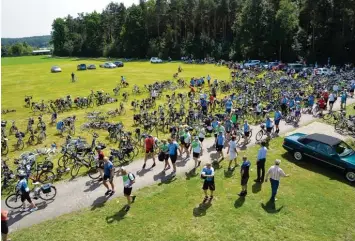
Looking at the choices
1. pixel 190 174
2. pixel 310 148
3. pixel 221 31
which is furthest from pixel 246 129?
pixel 221 31

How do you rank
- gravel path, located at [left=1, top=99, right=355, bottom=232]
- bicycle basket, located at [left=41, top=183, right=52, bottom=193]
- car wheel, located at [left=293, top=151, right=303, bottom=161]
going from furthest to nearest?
car wheel, located at [left=293, top=151, right=303, bottom=161] → bicycle basket, located at [left=41, top=183, right=52, bottom=193] → gravel path, located at [left=1, top=99, right=355, bottom=232]

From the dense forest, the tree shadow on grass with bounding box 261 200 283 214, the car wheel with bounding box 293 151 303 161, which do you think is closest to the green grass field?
the tree shadow on grass with bounding box 261 200 283 214

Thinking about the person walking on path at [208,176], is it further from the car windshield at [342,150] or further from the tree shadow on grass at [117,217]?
the car windshield at [342,150]

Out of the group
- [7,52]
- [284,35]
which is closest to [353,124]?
[284,35]

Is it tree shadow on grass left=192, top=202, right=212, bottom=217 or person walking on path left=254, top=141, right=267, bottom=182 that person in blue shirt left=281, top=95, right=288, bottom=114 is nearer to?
person walking on path left=254, top=141, right=267, bottom=182

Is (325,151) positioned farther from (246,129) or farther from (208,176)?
(208,176)
